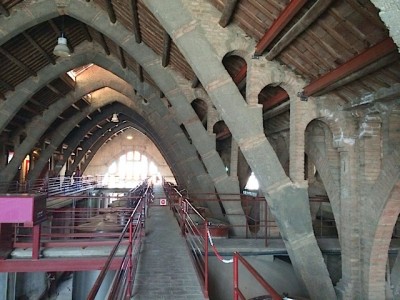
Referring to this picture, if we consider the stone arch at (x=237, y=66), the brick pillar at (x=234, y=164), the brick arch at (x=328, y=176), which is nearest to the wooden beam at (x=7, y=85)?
the brick pillar at (x=234, y=164)

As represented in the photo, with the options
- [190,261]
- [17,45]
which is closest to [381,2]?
[190,261]

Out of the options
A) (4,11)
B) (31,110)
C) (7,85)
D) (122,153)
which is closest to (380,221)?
(4,11)

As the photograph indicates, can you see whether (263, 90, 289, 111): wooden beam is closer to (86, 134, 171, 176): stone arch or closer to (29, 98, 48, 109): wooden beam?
(29, 98, 48, 109): wooden beam

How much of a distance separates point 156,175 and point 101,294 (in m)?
33.7

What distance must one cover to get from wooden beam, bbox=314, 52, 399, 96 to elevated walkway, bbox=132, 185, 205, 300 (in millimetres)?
4312

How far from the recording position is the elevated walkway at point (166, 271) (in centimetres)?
526

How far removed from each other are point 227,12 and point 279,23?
131 cm

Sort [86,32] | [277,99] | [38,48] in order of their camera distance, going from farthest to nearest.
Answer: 1. [86,32]
2. [38,48]
3. [277,99]

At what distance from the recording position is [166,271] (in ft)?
20.5

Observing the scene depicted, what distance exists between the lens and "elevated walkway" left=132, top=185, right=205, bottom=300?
207 inches

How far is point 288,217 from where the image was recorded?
6480 mm

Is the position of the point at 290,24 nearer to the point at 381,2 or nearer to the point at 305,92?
the point at 305,92

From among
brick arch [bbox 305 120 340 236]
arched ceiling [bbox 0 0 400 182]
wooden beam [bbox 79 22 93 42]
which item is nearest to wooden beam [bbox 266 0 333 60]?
arched ceiling [bbox 0 0 400 182]

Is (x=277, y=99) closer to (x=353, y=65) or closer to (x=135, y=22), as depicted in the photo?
(x=353, y=65)
